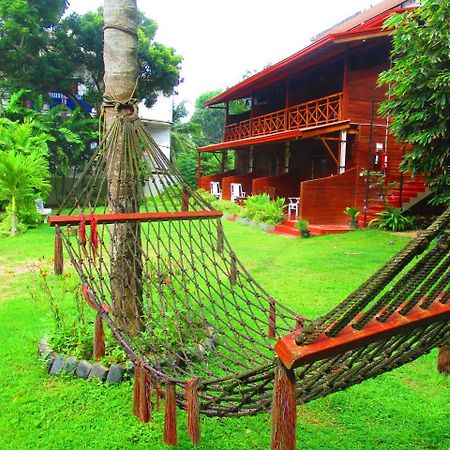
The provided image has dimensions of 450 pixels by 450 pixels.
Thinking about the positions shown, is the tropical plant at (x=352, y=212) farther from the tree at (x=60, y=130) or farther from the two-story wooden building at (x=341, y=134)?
the tree at (x=60, y=130)

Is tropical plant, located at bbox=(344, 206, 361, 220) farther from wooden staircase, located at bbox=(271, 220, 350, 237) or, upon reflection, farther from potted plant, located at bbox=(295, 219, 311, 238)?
potted plant, located at bbox=(295, 219, 311, 238)

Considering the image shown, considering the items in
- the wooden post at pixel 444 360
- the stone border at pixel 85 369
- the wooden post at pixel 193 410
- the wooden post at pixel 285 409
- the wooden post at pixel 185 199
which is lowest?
the stone border at pixel 85 369

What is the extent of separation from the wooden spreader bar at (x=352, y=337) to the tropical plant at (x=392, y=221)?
7130 millimetres

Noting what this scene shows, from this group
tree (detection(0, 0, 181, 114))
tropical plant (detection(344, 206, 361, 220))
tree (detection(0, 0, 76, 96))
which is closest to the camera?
tropical plant (detection(344, 206, 361, 220))

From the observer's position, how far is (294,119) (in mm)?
11148

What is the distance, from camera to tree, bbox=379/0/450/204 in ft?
18.6

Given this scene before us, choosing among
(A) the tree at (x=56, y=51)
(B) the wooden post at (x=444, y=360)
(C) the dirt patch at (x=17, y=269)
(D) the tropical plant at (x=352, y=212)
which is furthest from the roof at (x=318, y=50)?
(C) the dirt patch at (x=17, y=269)

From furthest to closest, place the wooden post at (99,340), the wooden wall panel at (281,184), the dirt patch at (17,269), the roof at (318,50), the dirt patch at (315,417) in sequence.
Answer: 1. the wooden wall panel at (281,184)
2. the roof at (318,50)
3. the dirt patch at (17,269)
4. the wooden post at (99,340)
5. the dirt patch at (315,417)

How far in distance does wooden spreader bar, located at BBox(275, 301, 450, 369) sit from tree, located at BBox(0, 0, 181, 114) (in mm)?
12902

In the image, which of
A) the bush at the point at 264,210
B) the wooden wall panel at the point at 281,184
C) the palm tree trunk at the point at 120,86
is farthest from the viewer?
the wooden wall panel at the point at 281,184

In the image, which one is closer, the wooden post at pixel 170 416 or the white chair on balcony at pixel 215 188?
the wooden post at pixel 170 416

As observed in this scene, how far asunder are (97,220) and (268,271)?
333 cm

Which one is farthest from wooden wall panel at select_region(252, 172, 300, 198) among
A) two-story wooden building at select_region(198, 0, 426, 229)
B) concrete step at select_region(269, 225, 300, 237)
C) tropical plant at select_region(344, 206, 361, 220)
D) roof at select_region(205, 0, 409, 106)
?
tropical plant at select_region(344, 206, 361, 220)

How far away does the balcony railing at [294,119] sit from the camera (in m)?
9.87
